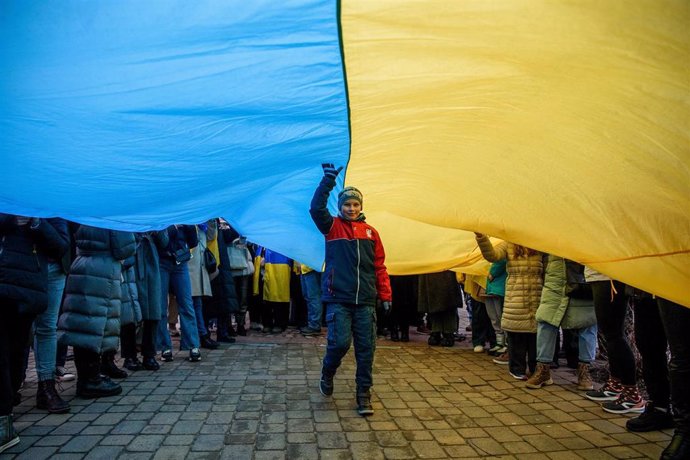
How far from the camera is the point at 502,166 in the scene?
2.99 metres

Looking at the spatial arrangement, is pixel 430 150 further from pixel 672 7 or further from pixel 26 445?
pixel 26 445

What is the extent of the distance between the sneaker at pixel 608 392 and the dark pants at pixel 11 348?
15.6ft

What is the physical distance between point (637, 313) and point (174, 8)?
148 inches

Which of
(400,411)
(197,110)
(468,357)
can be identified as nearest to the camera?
(197,110)

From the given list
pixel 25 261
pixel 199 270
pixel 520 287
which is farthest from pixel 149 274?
pixel 520 287

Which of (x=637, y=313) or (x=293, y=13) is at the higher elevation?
(x=293, y=13)

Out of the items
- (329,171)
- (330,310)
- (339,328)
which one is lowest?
(339,328)

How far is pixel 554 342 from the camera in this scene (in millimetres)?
4770

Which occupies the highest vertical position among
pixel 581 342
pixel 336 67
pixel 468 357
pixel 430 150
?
pixel 336 67

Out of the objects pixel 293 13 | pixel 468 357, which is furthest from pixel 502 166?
pixel 468 357

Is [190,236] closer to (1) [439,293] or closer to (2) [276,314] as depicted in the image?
(2) [276,314]

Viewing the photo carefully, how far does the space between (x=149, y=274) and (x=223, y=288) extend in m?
1.71

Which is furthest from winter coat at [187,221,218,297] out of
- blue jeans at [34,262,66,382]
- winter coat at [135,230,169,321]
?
blue jeans at [34,262,66,382]

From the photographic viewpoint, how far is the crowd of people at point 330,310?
333cm
